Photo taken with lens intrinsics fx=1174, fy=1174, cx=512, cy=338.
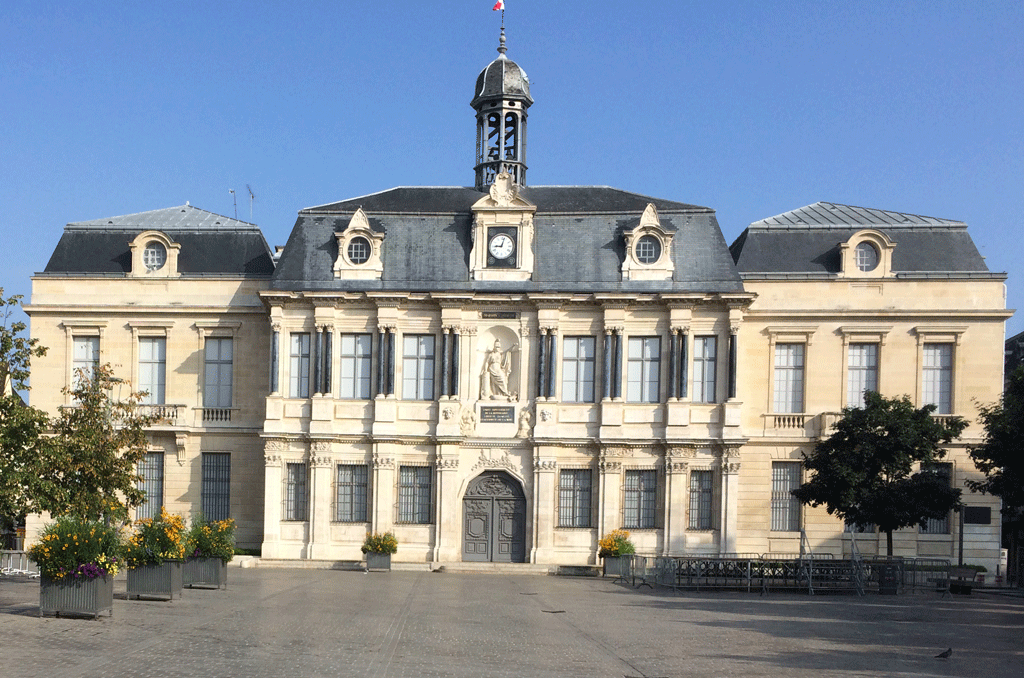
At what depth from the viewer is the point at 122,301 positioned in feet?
148

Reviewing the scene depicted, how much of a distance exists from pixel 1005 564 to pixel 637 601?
25858 millimetres

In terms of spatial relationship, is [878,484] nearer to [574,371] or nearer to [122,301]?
[574,371]

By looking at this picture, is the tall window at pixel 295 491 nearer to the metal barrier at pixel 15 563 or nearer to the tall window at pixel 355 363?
the tall window at pixel 355 363

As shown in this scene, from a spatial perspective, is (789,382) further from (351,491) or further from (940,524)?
(351,491)

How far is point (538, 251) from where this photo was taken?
4359cm

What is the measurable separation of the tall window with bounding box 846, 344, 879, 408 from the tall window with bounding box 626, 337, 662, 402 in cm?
713

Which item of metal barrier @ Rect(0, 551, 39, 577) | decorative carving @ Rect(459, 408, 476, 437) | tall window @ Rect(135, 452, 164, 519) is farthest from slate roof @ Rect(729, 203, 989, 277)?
metal barrier @ Rect(0, 551, 39, 577)

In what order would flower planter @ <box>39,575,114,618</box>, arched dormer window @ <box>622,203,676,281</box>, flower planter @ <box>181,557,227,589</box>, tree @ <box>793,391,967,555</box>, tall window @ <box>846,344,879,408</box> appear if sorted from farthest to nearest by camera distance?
tall window @ <box>846,344,879,408</box> < arched dormer window @ <box>622,203,676,281</box> < tree @ <box>793,391,967,555</box> < flower planter @ <box>181,557,227,589</box> < flower planter @ <box>39,575,114,618</box>

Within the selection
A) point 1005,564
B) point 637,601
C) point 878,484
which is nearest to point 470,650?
point 637,601

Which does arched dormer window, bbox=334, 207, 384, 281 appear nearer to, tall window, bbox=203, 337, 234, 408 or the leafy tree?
tall window, bbox=203, 337, 234, 408

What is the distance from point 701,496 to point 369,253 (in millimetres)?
15125

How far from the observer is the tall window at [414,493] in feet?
142

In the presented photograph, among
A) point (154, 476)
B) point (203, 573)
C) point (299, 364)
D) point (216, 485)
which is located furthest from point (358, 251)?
point (203, 573)

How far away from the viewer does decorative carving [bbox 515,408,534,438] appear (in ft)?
141
